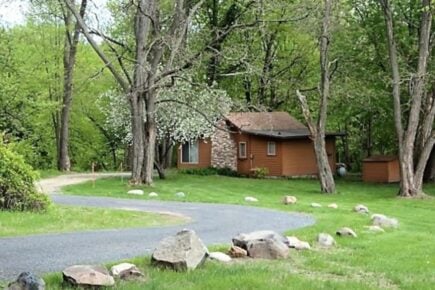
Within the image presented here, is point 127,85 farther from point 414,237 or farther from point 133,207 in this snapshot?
point 414,237

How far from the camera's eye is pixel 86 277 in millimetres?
6691

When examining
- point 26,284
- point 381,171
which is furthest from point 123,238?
point 381,171

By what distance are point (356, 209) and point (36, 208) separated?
25.9 feet

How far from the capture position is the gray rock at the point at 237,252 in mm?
8938

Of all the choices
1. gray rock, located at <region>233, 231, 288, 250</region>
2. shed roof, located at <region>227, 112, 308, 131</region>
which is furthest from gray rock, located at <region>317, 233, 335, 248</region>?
shed roof, located at <region>227, 112, 308, 131</region>

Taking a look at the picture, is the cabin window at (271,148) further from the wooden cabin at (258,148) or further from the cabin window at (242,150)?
the cabin window at (242,150)

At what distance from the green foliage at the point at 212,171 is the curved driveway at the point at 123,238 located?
16.3 meters

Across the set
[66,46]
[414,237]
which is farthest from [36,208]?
[66,46]

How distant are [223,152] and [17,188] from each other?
2344 cm

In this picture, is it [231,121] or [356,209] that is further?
[231,121]

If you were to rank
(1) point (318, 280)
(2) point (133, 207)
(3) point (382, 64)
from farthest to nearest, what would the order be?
(3) point (382, 64) → (2) point (133, 207) → (1) point (318, 280)

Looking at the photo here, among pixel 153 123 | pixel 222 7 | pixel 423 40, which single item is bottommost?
pixel 153 123

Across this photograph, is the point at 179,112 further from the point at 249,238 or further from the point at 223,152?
the point at 249,238

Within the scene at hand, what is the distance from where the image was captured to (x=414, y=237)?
11.7 m
